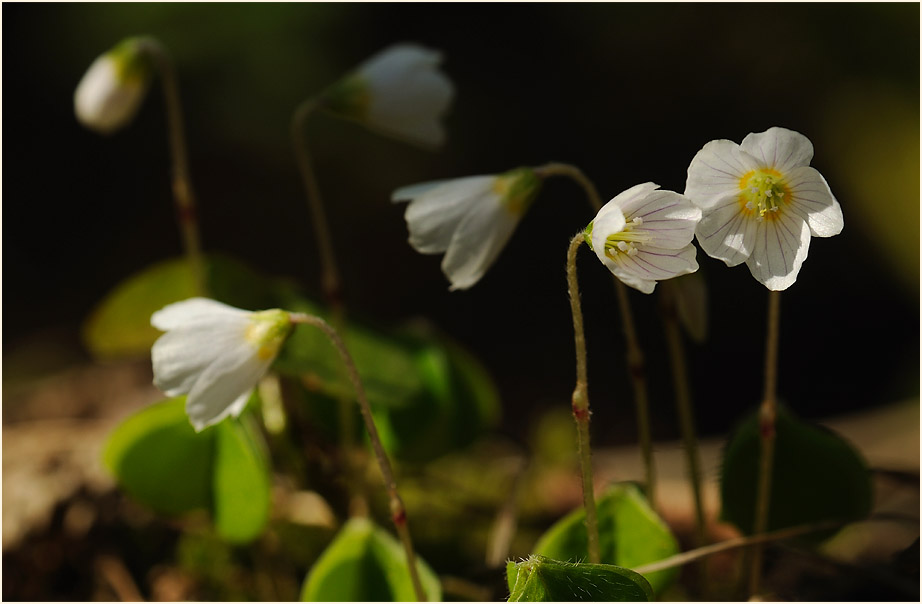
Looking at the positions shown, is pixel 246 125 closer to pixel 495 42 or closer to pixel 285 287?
pixel 495 42

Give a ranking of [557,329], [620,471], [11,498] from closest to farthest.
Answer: [11,498] < [620,471] < [557,329]

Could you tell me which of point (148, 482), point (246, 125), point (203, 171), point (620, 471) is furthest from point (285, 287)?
point (203, 171)

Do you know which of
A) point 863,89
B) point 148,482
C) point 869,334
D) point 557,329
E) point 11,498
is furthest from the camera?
point 557,329

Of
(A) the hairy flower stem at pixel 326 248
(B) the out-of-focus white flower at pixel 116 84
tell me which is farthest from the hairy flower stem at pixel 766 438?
(B) the out-of-focus white flower at pixel 116 84

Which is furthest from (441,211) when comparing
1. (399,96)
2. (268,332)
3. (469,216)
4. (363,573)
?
(363,573)

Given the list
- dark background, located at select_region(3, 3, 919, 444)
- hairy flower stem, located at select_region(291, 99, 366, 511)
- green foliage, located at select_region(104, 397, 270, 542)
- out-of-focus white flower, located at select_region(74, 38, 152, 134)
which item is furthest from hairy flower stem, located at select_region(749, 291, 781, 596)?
dark background, located at select_region(3, 3, 919, 444)

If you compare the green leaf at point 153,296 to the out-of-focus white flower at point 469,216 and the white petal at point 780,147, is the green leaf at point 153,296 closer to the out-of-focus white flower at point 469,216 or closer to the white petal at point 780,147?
the out-of-focus white flower at point 469,216

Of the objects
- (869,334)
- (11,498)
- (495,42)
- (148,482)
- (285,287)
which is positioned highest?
(495,42)
